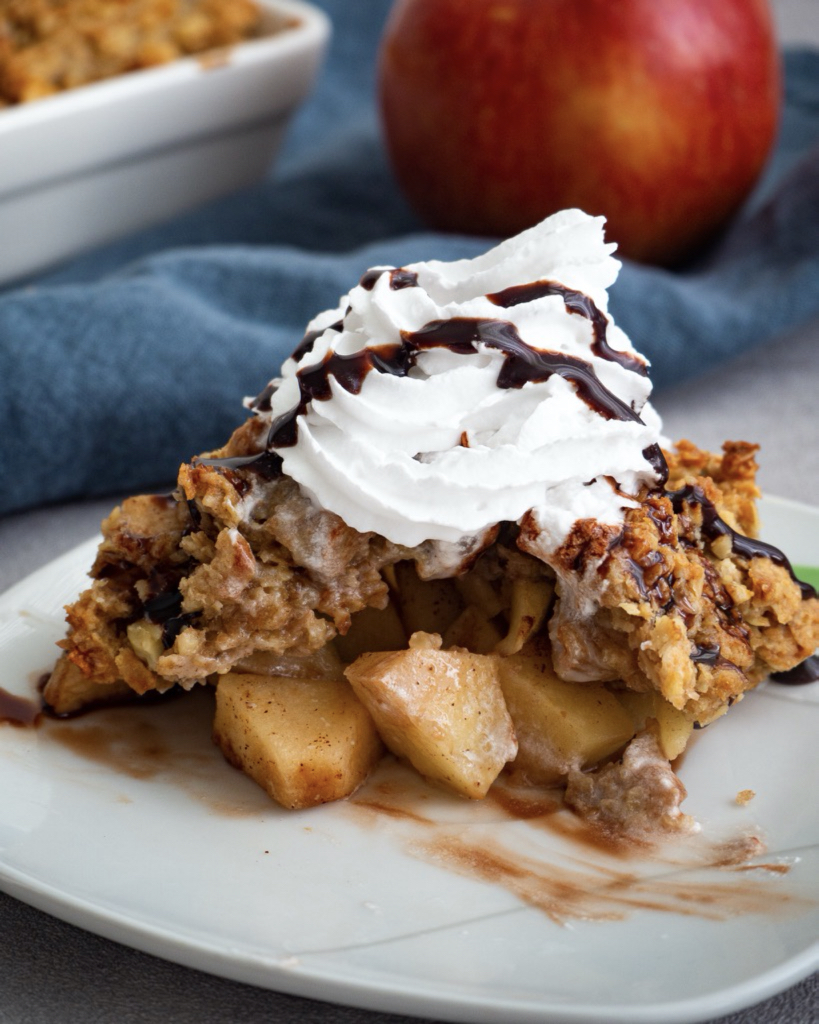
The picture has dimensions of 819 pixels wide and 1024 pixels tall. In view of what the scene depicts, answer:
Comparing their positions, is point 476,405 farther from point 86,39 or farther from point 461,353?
point 86,39

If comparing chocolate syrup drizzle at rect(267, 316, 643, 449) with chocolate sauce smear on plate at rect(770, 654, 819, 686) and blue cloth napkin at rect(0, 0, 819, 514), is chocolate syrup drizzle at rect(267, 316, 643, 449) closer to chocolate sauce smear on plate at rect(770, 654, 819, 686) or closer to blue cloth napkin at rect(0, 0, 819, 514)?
chocolate sauce smear on plate at rect(770, 654, 819, 686)

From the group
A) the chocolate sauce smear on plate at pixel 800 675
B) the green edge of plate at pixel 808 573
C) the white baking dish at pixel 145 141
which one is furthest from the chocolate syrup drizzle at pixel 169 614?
the white baking dish at pixel 145 141

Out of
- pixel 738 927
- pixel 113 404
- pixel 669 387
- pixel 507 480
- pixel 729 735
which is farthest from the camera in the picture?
pixel 669 387

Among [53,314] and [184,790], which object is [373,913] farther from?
[53,314]

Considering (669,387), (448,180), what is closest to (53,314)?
(448,180)

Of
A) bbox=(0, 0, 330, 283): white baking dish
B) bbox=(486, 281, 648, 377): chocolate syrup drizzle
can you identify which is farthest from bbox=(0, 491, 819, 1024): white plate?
bbox=(0, 0, 330, 283): white baking dish

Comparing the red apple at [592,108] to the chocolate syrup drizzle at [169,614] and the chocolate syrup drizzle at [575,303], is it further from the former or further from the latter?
the chocolate syrup drizzle at [169,614]
